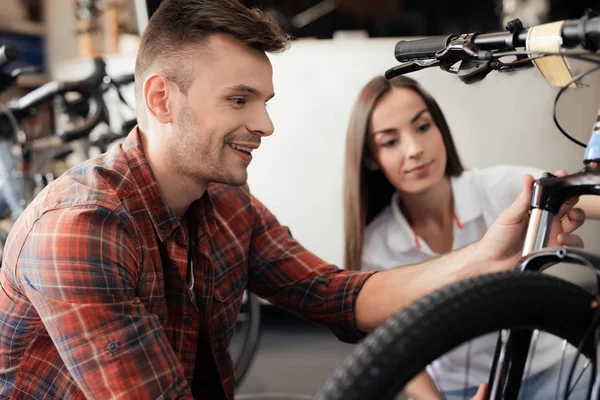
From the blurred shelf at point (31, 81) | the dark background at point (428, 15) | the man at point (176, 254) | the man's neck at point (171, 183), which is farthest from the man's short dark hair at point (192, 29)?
the blurred shelf at point (31, 81)

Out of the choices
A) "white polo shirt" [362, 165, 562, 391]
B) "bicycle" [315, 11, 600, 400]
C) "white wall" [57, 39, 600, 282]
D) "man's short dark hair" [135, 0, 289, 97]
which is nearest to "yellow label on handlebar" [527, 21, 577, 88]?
"bicycle" [315, 11, 600, 400]

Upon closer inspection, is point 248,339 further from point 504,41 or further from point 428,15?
point 428,15

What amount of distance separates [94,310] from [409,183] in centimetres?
82

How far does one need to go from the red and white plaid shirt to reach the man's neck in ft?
0.08

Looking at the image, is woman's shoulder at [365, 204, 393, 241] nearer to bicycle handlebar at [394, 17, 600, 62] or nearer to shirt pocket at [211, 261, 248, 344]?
shirt pocket at [211, 261, 248, 344]

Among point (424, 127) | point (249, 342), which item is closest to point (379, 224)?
point (424, 127)

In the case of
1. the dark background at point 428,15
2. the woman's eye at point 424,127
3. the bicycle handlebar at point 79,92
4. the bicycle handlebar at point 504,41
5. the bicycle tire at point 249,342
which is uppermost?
the dark background at point 428,15

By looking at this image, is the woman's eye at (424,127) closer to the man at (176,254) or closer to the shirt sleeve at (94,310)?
the man at (176,254)

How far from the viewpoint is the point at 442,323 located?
20.5 inches

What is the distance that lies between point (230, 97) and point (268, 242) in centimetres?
29

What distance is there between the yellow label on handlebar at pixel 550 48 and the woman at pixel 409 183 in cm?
74

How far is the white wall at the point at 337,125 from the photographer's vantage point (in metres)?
1.57

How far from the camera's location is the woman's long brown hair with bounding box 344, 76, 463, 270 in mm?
1463

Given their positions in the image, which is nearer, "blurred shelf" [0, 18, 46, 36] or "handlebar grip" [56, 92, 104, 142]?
"handlebar grip" [56, 92, 104, 142]
